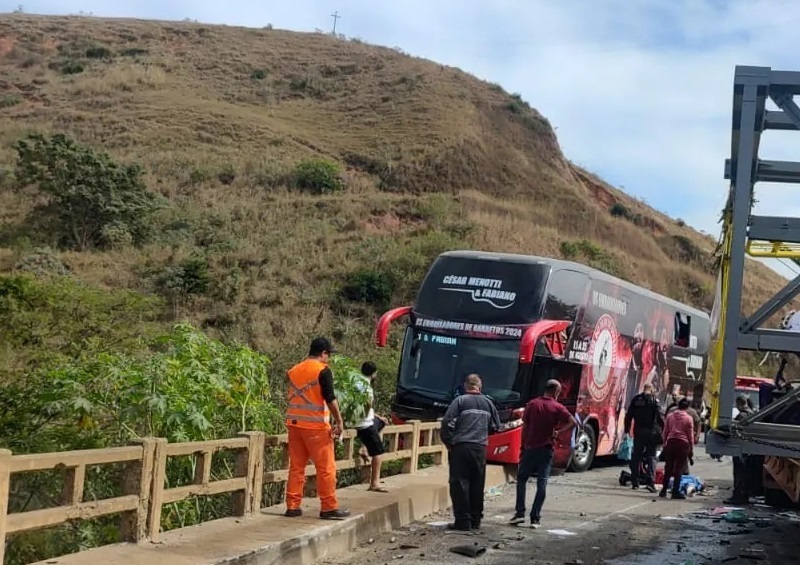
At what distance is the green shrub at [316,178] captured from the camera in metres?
52.7

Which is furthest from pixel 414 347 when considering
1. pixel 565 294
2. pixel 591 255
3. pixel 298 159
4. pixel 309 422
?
pixel 298 159

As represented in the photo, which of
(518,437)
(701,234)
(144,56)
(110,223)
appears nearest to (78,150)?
(110,223)

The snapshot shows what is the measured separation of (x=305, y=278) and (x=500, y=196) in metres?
24.6

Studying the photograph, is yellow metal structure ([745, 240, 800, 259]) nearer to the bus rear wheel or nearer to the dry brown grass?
the bus rear wheel

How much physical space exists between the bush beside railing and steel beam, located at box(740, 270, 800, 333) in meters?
4.43

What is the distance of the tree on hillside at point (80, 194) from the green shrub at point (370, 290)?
32.3ft

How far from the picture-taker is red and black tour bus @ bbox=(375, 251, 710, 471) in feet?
50.3

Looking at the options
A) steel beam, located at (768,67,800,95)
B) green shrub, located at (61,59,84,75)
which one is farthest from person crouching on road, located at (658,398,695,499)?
green shrub, located at (61,59,84,75)

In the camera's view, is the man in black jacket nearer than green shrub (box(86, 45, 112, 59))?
Yes

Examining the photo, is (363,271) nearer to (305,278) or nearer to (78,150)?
(305,278)

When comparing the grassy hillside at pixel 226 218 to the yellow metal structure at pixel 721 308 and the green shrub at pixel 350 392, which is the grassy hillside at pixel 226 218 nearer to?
the green shrub at pixel 350 392

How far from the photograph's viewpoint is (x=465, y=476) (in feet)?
31.9

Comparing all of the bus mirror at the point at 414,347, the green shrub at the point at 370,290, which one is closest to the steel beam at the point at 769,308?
the bus mirror at the point at 414,347

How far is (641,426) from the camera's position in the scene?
14719 mm
